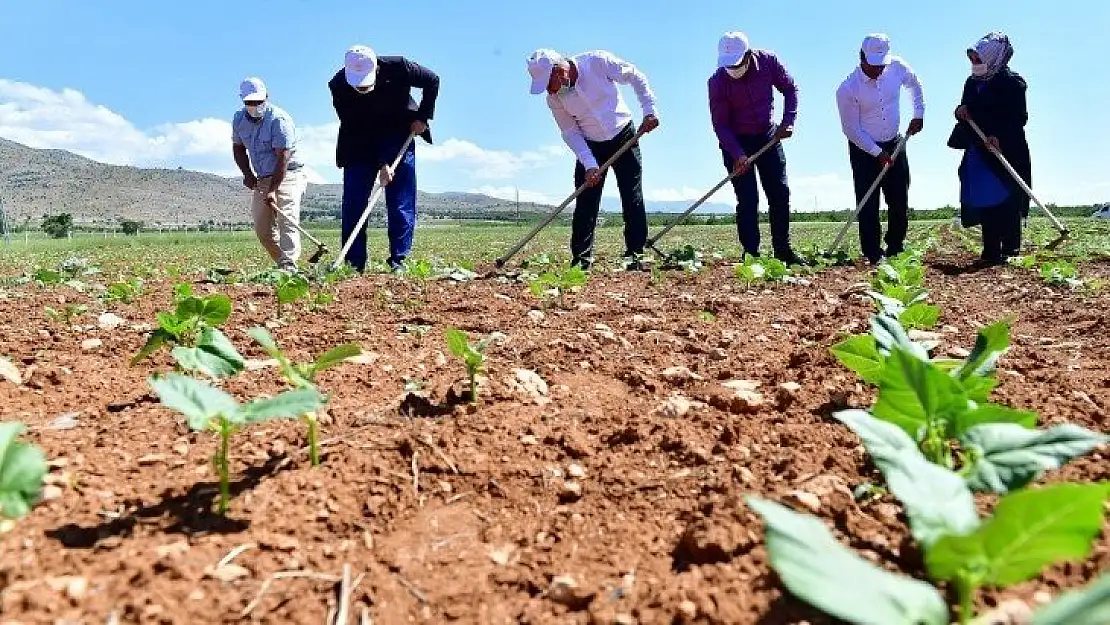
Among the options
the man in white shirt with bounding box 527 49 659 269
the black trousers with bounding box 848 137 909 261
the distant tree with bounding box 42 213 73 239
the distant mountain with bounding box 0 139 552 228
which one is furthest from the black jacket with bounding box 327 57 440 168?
the distant mountain with bounding box 0 139 552 228

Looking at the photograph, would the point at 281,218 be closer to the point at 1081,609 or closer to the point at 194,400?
the point at 194,400

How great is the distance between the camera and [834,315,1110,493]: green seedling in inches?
43.6

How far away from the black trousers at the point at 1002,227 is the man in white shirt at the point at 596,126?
2.89 meters

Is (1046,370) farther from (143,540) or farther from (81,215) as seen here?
(81,215)

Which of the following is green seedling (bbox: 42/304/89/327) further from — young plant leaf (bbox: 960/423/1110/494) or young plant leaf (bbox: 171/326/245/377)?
young plant leaf (bbox: 960/423/1110/494)

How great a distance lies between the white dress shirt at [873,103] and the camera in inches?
267

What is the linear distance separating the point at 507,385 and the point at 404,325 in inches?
59.9

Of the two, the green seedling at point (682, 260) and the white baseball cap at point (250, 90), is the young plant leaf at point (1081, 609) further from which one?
the white baseball cap at point (250, 90)

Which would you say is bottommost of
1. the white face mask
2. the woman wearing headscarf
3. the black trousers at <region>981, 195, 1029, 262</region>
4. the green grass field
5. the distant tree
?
the distant tree

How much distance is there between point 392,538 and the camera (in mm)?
1406

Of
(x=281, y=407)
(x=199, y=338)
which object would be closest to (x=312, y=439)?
(x=281, y=407)

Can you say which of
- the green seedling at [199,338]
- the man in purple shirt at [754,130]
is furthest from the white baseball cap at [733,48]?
the green seedling at [199,338]

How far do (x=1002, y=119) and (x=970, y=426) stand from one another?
659 cm

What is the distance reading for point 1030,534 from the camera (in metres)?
0.85
